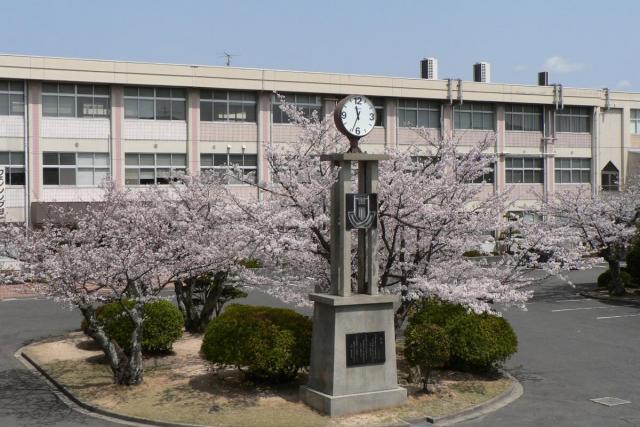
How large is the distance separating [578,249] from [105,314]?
12182mm

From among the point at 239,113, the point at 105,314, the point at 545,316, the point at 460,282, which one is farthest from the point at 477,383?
the point at 239,113

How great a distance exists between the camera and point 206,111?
42.1 metres

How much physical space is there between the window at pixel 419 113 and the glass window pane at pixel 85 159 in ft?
63.0

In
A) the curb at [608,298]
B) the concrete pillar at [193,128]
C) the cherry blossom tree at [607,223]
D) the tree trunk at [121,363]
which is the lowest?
the curb at [608,298]

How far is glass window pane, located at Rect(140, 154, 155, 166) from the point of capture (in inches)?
1601

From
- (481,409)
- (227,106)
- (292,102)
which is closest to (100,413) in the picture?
(481,409)

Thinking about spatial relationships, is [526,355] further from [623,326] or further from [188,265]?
[188,265]

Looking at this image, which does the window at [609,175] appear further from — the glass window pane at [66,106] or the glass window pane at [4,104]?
the glass window pane at [4,104]

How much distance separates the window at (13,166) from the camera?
37.7 meters

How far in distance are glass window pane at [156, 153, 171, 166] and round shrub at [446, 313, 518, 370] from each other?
90.2 ft

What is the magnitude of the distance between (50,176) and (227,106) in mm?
10485

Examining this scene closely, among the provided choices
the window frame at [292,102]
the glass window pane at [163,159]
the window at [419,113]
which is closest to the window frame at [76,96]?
the glass window pane at [163,159]

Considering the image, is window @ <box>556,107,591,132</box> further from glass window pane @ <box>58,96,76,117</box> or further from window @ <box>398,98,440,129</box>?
glass window pane @ <box>58,96,76,117</box>

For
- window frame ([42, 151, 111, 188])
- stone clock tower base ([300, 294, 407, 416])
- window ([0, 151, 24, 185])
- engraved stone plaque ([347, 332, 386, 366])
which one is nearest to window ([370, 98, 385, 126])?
window frame ([42, 151, 111, 188])
